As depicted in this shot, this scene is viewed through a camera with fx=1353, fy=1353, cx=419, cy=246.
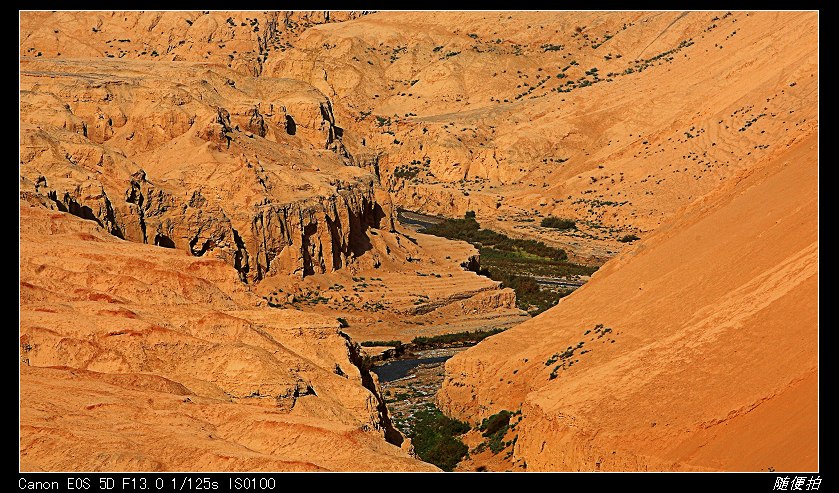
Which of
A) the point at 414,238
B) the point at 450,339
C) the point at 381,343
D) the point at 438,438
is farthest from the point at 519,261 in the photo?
the point at 438,438

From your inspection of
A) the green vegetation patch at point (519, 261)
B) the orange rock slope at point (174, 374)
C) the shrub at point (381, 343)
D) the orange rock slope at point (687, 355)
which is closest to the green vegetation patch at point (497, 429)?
the orange rock slope at point (687, 355)

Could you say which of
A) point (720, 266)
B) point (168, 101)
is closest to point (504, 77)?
point (168, 101)

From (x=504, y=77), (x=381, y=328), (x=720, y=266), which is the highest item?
(x=504, y=77)

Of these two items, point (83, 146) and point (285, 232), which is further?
point (285, 232)

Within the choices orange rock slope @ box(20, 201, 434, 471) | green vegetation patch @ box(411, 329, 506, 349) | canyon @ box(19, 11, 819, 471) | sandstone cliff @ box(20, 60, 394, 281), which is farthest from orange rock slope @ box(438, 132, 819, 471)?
sandstone cliff @ box(20, 60, 394, 281)

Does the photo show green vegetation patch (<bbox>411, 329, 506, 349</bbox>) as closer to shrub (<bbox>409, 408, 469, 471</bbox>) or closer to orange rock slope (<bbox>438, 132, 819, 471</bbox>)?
shrub (<bbox>409, 408, 469, 471</bbox>)

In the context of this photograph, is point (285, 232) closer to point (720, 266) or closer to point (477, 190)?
point (720, 266)

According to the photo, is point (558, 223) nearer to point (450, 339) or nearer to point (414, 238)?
point (414, 238)
